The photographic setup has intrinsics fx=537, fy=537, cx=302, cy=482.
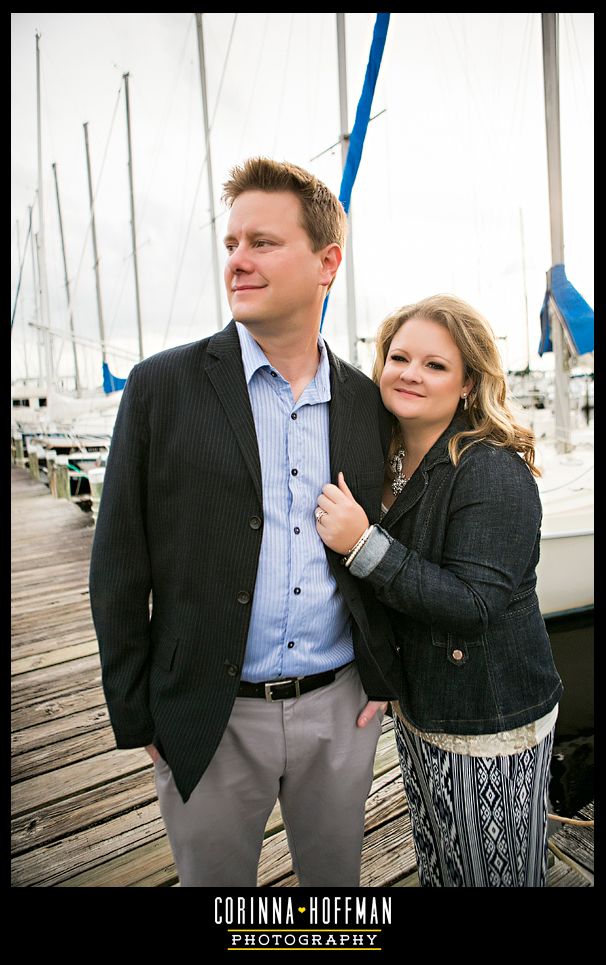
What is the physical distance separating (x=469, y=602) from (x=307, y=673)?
0.49 metres

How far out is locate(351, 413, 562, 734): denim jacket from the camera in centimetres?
144

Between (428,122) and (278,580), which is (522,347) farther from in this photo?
(278,580)

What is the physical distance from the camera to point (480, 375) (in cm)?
164

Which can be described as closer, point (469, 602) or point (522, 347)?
point (469, 602)

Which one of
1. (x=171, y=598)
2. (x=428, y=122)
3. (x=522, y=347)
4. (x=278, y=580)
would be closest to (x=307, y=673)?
(x=278, y=580)

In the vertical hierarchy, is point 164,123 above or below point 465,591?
above

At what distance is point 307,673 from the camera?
1505mm

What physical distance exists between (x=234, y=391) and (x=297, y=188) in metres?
0.57

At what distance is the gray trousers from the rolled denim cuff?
365mm

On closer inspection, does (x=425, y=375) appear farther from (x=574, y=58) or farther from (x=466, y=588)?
(x=574, y=58)

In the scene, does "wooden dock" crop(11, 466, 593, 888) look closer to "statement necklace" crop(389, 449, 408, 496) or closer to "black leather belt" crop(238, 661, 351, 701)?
"black leather belt" crop(238, 661, 351, 701)

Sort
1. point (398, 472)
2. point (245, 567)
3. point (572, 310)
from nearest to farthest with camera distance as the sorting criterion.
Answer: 1. point (245, 567)
2. point (398, 472)
3. point (572, 310)

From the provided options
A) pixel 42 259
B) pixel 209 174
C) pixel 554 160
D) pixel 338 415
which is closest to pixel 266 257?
pixel 338 415

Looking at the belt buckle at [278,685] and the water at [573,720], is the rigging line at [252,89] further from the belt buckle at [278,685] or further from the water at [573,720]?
the belt buckle at [278,685]
